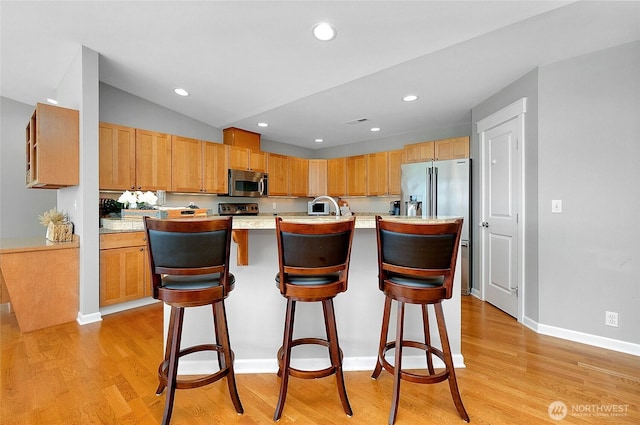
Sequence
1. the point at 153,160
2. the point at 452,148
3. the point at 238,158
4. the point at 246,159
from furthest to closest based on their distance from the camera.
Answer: the point at 246,159, the point at 238,158, the point at 452,148, the point at 153,160

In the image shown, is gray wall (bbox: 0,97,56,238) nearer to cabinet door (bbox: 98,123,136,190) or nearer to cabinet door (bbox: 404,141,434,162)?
cabinet door (bbox: 98,123,136,190)

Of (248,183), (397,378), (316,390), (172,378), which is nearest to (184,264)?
(172,378)

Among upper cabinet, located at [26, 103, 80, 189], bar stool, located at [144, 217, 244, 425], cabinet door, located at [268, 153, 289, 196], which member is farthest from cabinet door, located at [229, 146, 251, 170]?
bar stool, located at [144, 217, 244, 425]

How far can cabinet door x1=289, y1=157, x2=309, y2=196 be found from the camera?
5625 millimetres

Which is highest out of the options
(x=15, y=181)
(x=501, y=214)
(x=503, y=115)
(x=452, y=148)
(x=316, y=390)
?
(x=503, y=115)

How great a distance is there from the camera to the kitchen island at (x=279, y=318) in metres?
1.91

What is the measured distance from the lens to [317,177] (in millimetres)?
5910

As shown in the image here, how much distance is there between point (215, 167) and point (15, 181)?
2680 millimetres

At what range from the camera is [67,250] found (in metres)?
2.73

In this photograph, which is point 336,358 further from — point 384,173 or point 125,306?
point 384,173

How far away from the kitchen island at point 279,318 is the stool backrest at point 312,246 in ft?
1.57

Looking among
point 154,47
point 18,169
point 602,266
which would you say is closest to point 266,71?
point 154,47

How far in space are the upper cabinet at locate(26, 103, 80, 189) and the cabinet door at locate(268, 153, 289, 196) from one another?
290 cm

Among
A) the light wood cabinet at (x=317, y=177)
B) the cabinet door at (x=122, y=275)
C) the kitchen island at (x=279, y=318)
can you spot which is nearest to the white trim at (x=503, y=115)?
the kitchen island at (x=279, y=318)
